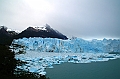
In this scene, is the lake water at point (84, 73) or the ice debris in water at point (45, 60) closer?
the lake water at point (84, 73)

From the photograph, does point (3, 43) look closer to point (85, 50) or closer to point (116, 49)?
point (85, 50)

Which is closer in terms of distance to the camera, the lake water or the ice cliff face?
the lake water

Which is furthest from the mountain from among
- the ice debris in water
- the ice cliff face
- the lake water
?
the lake water

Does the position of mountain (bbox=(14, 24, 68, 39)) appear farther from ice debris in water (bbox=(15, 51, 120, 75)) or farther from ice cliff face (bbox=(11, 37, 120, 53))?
ice debris in water (bbox=(15, 51, 120, 75))

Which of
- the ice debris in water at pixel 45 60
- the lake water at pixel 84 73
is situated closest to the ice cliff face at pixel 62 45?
the ice debris in water at pixel 45 60

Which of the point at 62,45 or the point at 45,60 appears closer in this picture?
the point at 45,60

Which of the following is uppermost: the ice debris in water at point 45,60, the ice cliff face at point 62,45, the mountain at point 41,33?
the mountain at point 41,33

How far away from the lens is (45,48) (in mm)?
26000

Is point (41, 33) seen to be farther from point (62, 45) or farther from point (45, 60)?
point (45, 60)

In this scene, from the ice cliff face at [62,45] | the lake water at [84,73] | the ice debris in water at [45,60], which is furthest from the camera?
the ice cliff face at [62,45]

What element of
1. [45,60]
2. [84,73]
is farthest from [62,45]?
[84,73]

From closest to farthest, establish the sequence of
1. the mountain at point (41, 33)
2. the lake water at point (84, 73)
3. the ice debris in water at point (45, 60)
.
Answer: the lake water at point (84, 73)
the ice debris in water at point (45, 60)
the mountain at point (41, 33)

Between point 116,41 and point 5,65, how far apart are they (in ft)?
92.1

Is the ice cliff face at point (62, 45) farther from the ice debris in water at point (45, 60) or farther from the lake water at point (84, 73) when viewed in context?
the lake water at point (84, 73)
